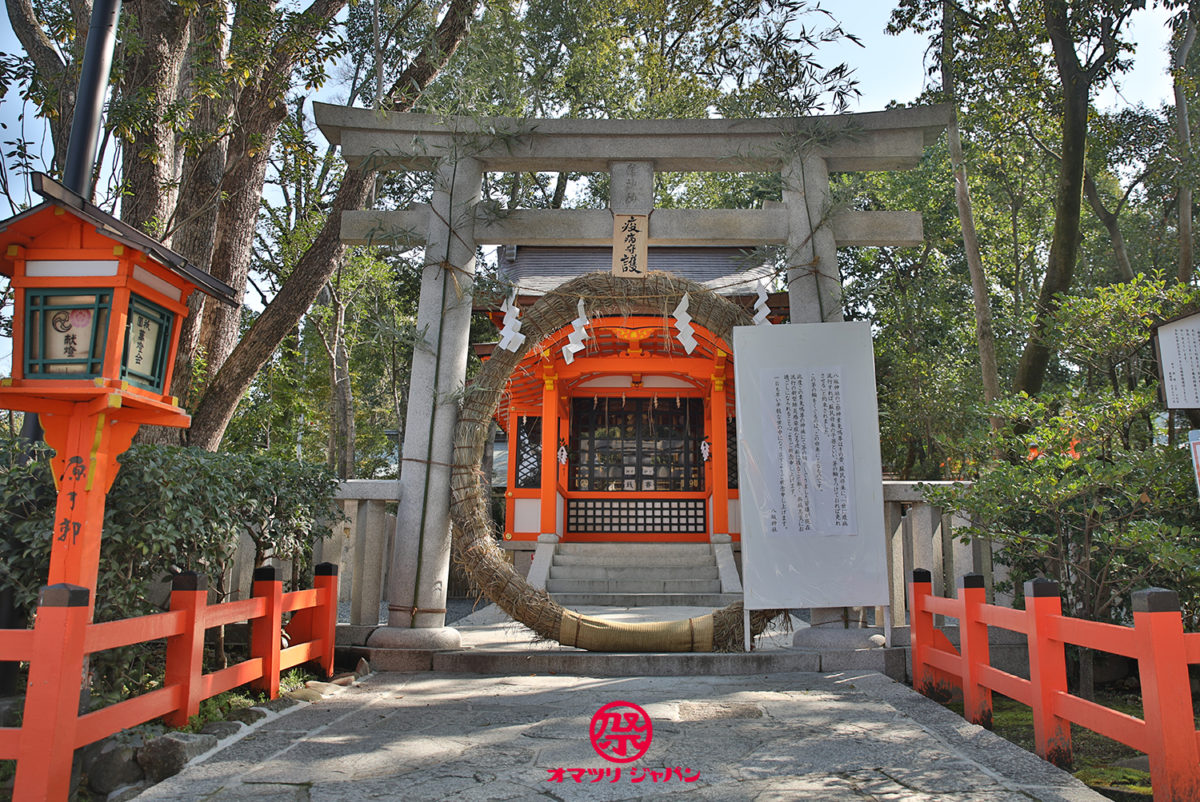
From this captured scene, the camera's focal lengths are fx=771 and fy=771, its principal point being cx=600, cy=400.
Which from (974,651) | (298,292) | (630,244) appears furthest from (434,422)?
(974,651)

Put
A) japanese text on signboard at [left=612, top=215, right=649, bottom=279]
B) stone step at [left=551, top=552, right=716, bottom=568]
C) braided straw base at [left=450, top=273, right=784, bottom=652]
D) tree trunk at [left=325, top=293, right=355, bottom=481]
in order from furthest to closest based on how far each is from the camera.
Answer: tree trunk at [left=325, top=293, right=355, bottom=481]
stone step at [left=551, top=552, right=716, bottom=568]
japanese text on signboard at [left=612, top=215, right=649, bottom=279]
braided straw base at [left=450, top=273, right=784, bottom=652]

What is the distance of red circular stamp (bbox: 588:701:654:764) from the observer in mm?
3305

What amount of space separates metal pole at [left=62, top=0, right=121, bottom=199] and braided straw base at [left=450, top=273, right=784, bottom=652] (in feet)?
8.94

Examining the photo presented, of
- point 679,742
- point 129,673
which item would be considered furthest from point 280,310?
point 679,742

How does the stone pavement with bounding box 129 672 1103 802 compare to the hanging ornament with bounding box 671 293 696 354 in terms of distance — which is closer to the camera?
the stone pavement with bounding box 129 672 1103 802

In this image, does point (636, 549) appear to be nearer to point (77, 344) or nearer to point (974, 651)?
point (974, 651)

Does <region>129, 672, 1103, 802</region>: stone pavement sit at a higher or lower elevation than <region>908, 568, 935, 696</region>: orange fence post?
lower

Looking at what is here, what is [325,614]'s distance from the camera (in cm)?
484

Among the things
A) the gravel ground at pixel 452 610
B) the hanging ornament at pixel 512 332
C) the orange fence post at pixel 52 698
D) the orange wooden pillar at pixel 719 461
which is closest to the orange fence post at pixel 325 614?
the hanging ornament at pixel 512 332

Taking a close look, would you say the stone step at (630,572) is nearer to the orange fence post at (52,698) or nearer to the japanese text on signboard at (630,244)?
the japanese text on signboard at (630,244)

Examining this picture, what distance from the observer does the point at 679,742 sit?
3453 millimetres

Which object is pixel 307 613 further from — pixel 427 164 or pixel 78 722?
pixel 427 164

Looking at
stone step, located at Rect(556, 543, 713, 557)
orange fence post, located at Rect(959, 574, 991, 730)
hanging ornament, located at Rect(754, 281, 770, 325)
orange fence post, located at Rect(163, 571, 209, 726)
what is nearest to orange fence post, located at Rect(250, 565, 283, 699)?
orange fence post, located at Rect(163, 571, 209, 726)

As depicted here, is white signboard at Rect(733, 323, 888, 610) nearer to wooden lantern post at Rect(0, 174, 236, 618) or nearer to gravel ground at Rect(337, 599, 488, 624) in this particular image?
wooden lantern post at Rect(0, 174, 236, 618)
